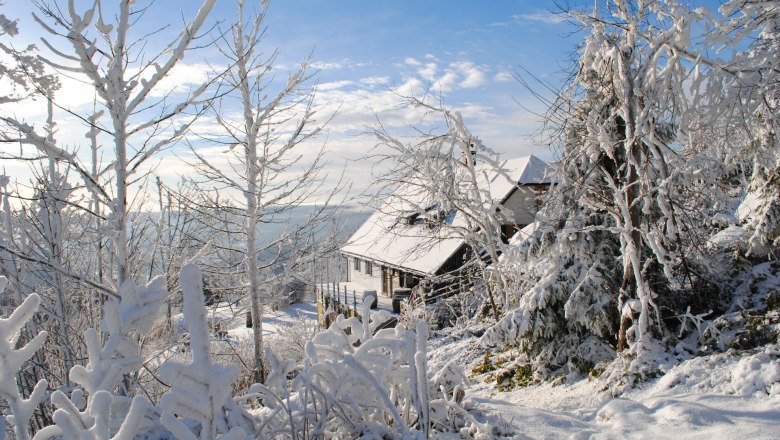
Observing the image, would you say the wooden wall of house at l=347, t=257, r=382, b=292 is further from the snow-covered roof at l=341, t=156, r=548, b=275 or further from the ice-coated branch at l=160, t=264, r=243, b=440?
the ice-coated branch at l=160, t=264, r=243, b=440

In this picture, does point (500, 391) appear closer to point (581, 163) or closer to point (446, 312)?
point (581, 163)

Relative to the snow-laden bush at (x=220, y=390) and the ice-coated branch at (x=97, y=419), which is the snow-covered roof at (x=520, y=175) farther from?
the ice-coated branch at (x=97, y=419)

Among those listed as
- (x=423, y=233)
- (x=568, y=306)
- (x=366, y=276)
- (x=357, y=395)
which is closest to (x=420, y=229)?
(x=423, y=233)

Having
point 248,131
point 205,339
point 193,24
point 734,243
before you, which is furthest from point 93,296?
point 734,243

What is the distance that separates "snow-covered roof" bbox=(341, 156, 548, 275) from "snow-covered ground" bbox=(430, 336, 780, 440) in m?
5.20

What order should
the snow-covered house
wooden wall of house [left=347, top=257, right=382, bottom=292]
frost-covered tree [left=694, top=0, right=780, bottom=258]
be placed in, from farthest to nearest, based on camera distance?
wooden wall of house [left=347, top=257, right=382, bottom=292] → the snow-covered house → frost-covered tree [left=694, top=0, right=780, bottom=258]

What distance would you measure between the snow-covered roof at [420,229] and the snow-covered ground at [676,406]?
17.1 feet

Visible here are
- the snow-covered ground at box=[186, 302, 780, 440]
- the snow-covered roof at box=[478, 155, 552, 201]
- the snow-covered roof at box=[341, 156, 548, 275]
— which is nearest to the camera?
the snow-covered ground at box=[186, 302, 780, 440]

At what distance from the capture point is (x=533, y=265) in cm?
852

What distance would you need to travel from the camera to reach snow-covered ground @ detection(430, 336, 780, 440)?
3164mm

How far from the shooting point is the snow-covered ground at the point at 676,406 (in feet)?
10.4

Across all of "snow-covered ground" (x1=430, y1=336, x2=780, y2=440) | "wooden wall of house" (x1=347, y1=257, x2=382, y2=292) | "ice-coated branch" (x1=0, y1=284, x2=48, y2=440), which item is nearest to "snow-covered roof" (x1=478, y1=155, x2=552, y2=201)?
"wooden wall of house" (x1=347, y1=257, x2=382, y2=292)

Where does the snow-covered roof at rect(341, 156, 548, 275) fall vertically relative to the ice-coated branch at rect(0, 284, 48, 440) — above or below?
above

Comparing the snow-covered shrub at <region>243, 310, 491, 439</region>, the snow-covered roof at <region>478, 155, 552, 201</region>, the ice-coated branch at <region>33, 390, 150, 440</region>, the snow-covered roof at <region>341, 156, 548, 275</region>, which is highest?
the snow-covered roof at <region>478, 155, 552, 201</region>
